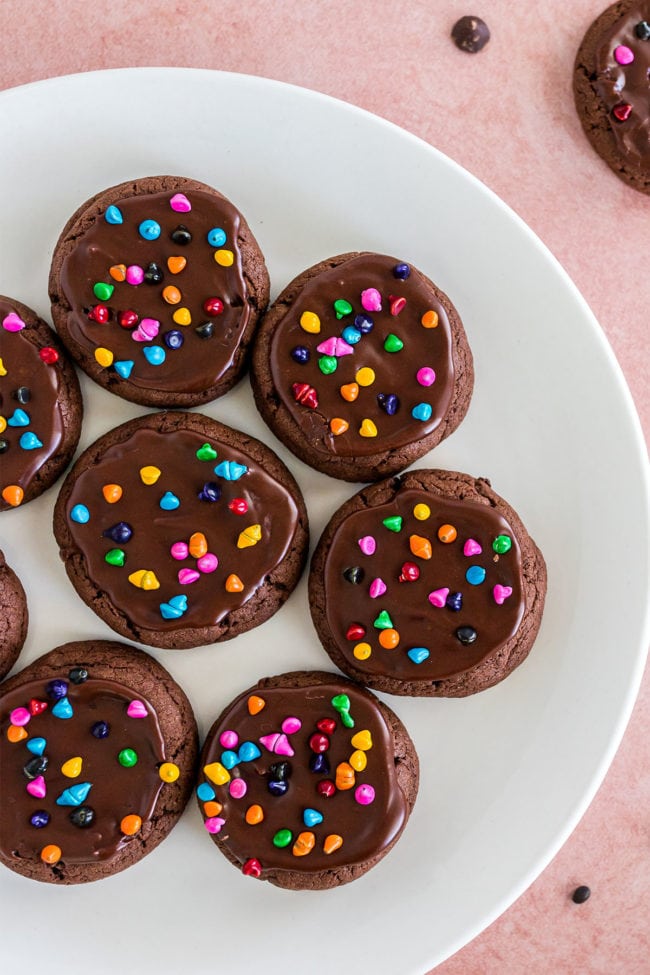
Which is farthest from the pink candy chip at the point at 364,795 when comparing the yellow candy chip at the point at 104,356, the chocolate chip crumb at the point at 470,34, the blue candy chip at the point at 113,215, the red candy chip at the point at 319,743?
the chocolate chip crumb at the point at 470,34

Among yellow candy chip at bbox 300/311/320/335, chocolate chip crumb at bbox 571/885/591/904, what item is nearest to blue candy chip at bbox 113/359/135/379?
yellow candy chip at bbox 300/311/320/335

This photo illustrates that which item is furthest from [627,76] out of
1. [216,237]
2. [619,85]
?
[216,237]

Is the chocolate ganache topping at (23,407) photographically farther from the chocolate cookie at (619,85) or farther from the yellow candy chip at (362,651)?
the chocolate cookie at (619,85)

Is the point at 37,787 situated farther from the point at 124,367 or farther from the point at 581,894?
the point at 581,894

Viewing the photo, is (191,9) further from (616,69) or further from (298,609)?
(298,609)

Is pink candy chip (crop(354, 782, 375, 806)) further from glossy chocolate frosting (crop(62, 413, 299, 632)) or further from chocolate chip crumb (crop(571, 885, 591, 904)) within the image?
chocolate chip crumb (crop(571, 885, 591, 904))

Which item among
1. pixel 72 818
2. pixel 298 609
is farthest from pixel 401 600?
pixel 72 818
